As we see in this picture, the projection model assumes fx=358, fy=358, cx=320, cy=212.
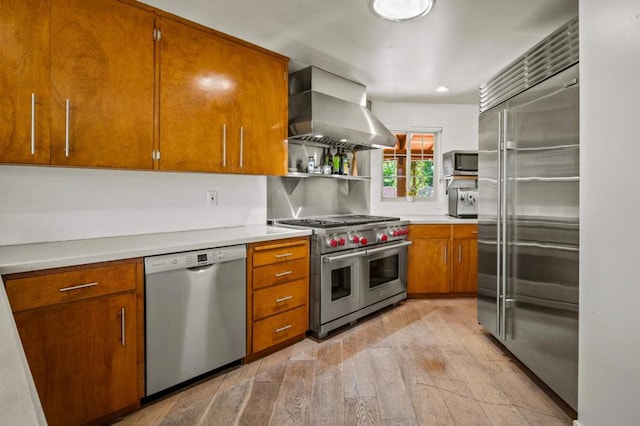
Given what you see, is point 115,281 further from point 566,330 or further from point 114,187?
point 566,330

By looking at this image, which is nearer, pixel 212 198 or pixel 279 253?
pixel 279 253

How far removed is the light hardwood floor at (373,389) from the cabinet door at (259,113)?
4.86 ft

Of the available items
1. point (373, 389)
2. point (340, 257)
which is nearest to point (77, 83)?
point (340, 257)

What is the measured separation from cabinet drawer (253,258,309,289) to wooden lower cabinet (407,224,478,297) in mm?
1608

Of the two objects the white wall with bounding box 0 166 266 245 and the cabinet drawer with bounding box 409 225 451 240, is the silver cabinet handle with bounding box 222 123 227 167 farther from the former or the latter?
the cabinet drawer with bounding box 409 225 451 240

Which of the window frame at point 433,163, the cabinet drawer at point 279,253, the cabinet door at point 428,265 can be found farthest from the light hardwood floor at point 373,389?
the window frame at point 433,163

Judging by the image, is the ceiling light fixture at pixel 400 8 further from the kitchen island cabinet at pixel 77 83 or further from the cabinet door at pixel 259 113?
the kitchen island cabinet at pixel 77 83

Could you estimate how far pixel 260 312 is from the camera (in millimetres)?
2533

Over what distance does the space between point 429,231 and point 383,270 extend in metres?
0.80

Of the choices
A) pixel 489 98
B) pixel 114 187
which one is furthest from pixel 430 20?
pixel 114 187

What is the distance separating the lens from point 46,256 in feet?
5.50

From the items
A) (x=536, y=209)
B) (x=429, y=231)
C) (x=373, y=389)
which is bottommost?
(x=373, y=389)

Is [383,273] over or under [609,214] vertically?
under

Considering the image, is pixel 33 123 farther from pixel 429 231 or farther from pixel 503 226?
pixel 429 231
